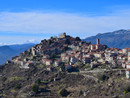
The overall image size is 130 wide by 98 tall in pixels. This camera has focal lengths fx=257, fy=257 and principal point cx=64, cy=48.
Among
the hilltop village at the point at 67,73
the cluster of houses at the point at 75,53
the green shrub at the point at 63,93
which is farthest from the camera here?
the cluster of houses at the point at 75,53

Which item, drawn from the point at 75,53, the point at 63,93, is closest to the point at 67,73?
the point at 63,93

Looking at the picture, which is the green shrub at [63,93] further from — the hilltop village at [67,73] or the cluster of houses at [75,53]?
the cluster of houses at [75,53]

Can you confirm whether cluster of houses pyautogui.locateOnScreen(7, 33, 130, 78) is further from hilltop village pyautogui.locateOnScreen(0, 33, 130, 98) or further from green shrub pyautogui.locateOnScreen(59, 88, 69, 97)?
green shrub pyautogui.locateOnScreen(59, 88, 69, 97)

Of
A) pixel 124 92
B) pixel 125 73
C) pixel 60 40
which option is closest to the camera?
pixel 124 92

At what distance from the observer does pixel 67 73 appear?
85.3 meters

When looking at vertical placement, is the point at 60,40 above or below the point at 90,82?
above

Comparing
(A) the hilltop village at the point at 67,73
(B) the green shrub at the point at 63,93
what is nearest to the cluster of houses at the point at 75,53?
(A) the hilltop village at the point at 67,73

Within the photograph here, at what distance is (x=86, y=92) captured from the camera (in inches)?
2603

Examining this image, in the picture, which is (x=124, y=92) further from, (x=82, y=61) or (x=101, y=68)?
(x=82, y=61)

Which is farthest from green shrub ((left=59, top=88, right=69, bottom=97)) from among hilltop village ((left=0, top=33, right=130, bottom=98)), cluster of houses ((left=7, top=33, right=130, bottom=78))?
cluster of houses ((left=7, top=33, right=130, bottom=78))

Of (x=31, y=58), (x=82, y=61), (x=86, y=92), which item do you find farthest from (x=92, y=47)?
(x=86, y=92)

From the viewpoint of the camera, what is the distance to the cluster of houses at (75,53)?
88.9 metres

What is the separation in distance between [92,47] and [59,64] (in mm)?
19958

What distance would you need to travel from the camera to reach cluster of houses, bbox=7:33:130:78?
88.9 m
